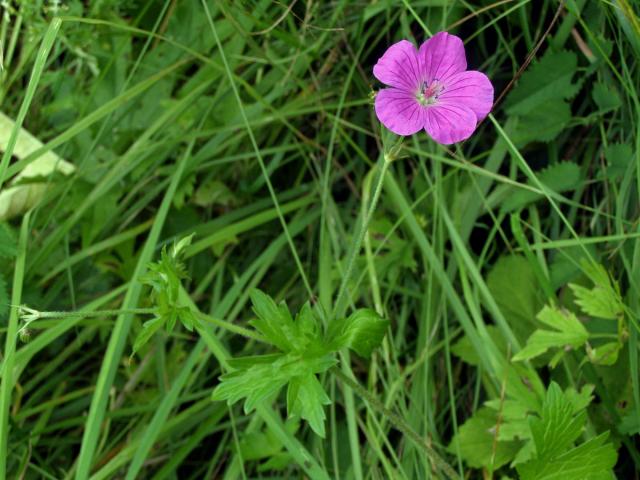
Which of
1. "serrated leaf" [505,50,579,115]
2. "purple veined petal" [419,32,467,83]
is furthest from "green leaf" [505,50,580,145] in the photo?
"purple veined petal" [419,32,467,83]

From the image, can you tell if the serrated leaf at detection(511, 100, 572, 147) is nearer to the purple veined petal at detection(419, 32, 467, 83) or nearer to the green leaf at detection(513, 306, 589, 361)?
the green leaf at detection(513, 306, 589, 361)

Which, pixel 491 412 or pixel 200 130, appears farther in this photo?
pixel 200 130

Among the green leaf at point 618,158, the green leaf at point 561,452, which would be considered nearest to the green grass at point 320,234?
the green leaf at point 618,158

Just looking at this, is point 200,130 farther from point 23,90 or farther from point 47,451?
point 47,451

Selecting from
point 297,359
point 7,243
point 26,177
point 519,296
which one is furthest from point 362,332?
point 26,177

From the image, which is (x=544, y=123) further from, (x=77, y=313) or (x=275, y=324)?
(x=77, y=313)

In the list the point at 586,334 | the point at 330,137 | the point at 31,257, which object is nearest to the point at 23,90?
the point at 31,257
